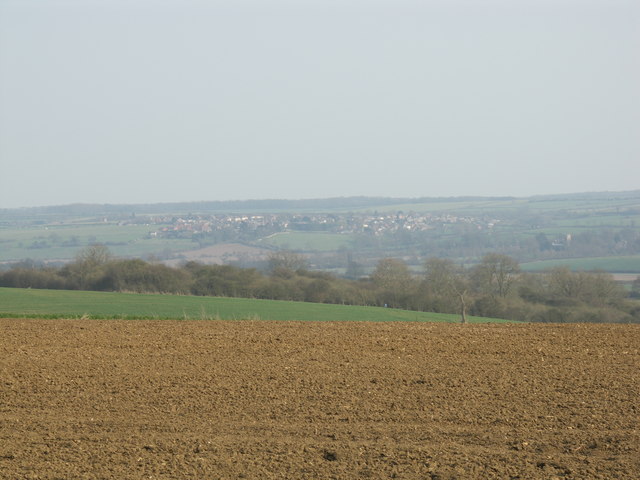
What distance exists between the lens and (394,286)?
47062 mm

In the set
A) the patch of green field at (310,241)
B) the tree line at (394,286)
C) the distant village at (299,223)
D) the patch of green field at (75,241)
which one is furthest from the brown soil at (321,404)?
the distant village at (299,223)

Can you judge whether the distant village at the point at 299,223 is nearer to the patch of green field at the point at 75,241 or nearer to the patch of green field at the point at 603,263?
the patch of green field at the point at 75,241

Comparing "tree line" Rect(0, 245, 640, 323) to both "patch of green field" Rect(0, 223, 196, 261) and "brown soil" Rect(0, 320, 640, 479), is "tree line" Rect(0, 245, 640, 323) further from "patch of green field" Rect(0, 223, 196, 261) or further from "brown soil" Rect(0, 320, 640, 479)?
"patch of green field" Rect(0, 223, 196, 261)

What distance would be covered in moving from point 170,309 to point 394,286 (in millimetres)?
22220

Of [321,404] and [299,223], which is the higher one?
[321,404]

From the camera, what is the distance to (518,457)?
27.9 ft

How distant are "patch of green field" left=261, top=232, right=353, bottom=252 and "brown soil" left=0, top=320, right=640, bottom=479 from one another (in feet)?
267

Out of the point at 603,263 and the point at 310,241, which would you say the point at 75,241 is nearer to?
the point at 310,241

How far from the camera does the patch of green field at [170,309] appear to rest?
25703 millimetres

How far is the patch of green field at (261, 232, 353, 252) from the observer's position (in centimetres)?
10119

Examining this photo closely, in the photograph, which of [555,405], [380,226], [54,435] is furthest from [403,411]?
[380,226]

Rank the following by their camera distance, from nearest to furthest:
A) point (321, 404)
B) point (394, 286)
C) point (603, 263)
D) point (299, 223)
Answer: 1. point (321, 404)
2. point (394, 286)
3. point (603, 263)
4. point (299, 223)

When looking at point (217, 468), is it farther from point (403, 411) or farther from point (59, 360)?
point (59, 360)

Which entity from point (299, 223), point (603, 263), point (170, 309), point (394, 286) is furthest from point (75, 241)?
point (170, 309)
